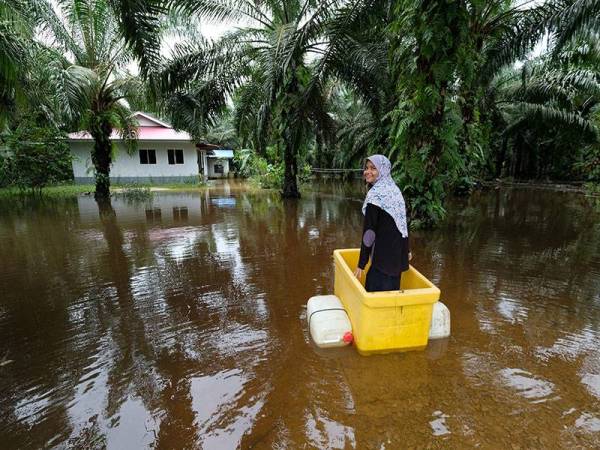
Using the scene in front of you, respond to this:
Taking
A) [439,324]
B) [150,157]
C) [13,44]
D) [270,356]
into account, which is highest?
[13,44]

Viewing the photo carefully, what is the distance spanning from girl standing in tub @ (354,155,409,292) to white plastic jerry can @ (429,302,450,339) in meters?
0.47

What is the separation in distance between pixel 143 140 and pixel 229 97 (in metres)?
10.8

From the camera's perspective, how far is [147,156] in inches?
893

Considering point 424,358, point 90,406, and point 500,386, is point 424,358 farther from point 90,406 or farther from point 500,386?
point 90,406

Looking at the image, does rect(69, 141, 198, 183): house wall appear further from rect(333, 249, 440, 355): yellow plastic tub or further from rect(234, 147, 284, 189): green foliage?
rect(333, 249, 440, 355): yellow plastic tub

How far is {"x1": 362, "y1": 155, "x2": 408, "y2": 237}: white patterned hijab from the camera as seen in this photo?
3.24m

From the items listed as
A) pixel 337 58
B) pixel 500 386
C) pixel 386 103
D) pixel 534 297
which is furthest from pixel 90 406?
pixel 386 103

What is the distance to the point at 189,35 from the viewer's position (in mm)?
→ 11492

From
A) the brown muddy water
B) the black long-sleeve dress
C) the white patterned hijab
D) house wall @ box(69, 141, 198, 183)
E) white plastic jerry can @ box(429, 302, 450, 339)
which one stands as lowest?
the brown muddy water

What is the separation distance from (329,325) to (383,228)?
1.01 metres

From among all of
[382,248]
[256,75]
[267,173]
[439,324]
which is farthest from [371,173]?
[267,173]

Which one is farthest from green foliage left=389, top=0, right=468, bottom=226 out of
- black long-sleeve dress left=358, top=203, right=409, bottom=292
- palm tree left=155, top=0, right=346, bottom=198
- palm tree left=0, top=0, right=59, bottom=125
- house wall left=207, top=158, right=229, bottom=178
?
house wall left=207, top=158, right=229, bottom=178

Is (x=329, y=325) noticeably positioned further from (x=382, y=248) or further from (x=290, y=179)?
(x=290, y=179)

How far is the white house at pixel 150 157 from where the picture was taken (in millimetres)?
21453
